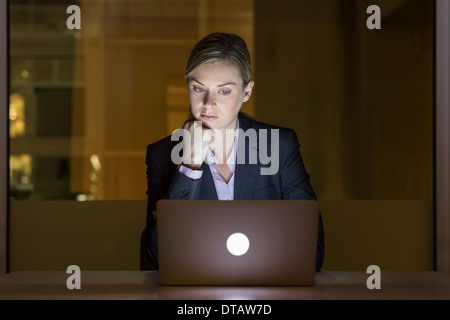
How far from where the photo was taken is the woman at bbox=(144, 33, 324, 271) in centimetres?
279

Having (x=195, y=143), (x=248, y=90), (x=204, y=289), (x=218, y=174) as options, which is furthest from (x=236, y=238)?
(x=248, y=90)

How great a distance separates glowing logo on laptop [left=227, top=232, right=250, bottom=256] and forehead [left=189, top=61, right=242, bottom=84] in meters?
1.64

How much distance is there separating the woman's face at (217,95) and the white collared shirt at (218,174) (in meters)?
0.13

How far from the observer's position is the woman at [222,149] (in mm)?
2787

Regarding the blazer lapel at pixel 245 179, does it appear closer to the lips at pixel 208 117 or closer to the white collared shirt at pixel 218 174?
the white collared shirt at pixel 218 174

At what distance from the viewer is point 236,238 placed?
1496 millimetres

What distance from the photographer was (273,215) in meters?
1.50

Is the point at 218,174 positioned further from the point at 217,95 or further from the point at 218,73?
the point at 218,73

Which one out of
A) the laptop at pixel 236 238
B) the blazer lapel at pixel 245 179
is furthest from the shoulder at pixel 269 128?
the laptop at pixel 236 238

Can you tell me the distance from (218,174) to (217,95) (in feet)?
1.52

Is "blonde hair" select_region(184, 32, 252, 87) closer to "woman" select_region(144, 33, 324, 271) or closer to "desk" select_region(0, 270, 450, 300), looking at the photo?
"woman" select_region(144, 33, 324, 271)

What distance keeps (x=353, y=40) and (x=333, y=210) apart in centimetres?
108
